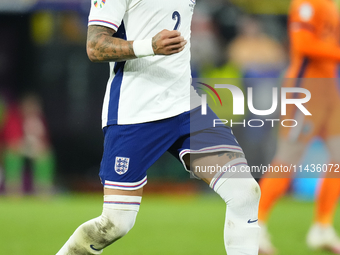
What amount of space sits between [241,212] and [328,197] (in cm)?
244

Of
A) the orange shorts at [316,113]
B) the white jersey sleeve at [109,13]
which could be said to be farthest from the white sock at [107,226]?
the orange shorts at [316,113]

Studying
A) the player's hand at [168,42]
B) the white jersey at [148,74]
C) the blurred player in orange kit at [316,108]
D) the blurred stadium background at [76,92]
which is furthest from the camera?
the blurred stadium background at [76,92]

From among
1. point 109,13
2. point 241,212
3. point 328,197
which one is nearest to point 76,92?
point 328,197

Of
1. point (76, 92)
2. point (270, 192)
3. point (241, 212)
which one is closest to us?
point (241, 212)

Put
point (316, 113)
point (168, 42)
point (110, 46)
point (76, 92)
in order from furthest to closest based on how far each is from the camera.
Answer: point (76, 92), point (316, 113), point (110, 46), point (168, 42)

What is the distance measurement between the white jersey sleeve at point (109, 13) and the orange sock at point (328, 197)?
10.1 ft

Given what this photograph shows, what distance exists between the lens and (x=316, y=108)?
213 inches

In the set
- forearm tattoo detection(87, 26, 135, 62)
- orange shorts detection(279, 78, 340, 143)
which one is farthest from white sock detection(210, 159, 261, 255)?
orange shorts detection(279, 78, 340, 143)

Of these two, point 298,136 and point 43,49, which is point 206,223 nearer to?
point 298,136

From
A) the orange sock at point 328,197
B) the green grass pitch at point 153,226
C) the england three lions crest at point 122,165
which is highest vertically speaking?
the england three lions crest at point 122,165

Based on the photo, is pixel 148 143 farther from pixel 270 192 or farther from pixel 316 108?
pixel 316 108

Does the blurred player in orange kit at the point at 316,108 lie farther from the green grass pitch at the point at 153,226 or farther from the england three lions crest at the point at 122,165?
the england three lions crest at the point at 122,165

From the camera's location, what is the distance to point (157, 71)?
11.1ft

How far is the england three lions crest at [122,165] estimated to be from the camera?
334 cm
